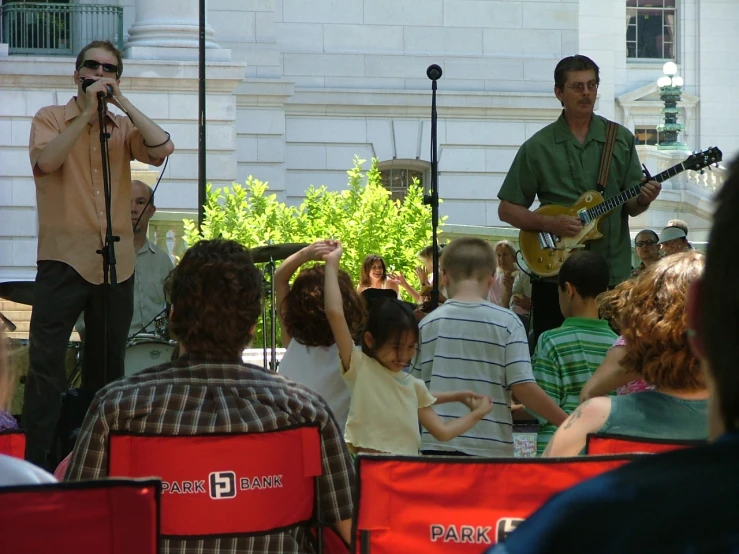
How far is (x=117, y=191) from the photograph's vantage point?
19.1 feet

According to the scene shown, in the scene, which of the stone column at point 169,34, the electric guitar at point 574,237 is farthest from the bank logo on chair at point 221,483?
the stone column at point 169,34

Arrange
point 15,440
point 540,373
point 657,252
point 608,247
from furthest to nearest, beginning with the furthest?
point 657,252 → point 608,247 → point 540,373 → point 15,440

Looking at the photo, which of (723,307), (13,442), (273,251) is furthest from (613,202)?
(723,307)

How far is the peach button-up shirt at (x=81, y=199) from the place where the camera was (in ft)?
18.6

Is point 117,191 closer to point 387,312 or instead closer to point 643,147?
point 387,312

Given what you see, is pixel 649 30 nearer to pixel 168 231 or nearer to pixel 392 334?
pixel 168 231

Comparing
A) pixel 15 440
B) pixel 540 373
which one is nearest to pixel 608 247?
pixel 540 373

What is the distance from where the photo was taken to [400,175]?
22.0 m

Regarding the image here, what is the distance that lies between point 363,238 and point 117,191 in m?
7.28

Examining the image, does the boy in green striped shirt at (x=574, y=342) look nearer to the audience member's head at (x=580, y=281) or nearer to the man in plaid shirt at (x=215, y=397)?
the audience member's head at (x=580, y=281)

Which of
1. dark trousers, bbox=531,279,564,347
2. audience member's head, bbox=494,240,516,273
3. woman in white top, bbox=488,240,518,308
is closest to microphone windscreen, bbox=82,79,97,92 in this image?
dark trousers, bbox=531,279,564,347

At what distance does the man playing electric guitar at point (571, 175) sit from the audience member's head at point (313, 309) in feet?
5.74

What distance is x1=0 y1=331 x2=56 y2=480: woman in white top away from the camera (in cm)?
228

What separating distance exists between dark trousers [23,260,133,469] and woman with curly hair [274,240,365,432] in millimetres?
973
